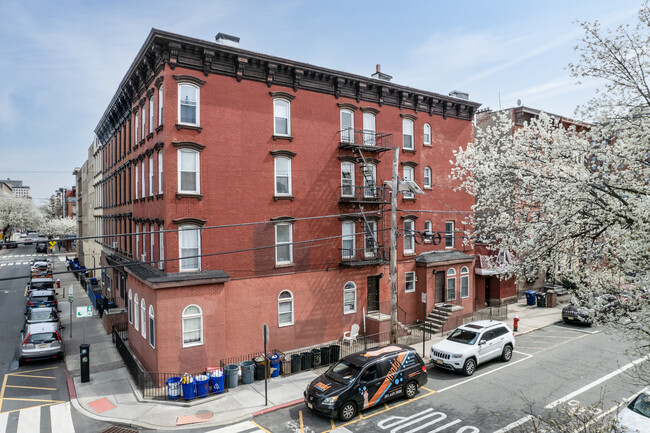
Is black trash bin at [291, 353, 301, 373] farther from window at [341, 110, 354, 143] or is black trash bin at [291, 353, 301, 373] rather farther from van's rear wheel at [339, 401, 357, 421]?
window at [341, 110, 354, 143]

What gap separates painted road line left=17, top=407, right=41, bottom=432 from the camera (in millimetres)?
12914

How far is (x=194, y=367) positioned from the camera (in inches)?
656

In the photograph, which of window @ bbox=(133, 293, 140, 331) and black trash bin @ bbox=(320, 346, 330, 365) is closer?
black trash bin @ bbox=(320, 346, 330, 365)

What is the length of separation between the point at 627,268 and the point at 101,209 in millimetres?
41072

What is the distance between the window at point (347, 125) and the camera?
74.0ft

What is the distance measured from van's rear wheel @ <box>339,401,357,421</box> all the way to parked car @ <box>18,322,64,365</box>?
14.8 m

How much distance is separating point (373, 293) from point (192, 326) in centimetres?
1090

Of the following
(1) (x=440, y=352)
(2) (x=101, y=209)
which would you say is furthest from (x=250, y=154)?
(2) (x=101, y=209)

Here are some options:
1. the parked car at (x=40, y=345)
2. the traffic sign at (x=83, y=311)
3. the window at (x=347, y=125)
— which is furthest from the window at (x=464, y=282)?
the parked car at (x=40, y=345)

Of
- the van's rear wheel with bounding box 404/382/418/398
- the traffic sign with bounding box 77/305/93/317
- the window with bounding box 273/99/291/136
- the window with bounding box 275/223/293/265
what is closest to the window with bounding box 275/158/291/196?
the window with bounding box 273/99/291/136

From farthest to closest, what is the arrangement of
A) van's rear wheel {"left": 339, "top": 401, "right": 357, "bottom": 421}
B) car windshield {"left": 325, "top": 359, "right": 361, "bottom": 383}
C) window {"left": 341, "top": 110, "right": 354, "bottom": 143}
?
window {"left": 341, "top": 110, "right": 354, "bottom": 143} → car windshield {"left": 325, "top": 359, "right": 361, "bottom": 383} → van's rear wheel {"left": 339, "top": 401, "right": 357, "bottom": 421}

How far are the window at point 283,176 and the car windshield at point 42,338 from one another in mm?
13079

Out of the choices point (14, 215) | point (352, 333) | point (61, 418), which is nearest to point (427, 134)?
point (352, 333)

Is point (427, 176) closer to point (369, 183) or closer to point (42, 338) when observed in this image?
point (369, 183)
